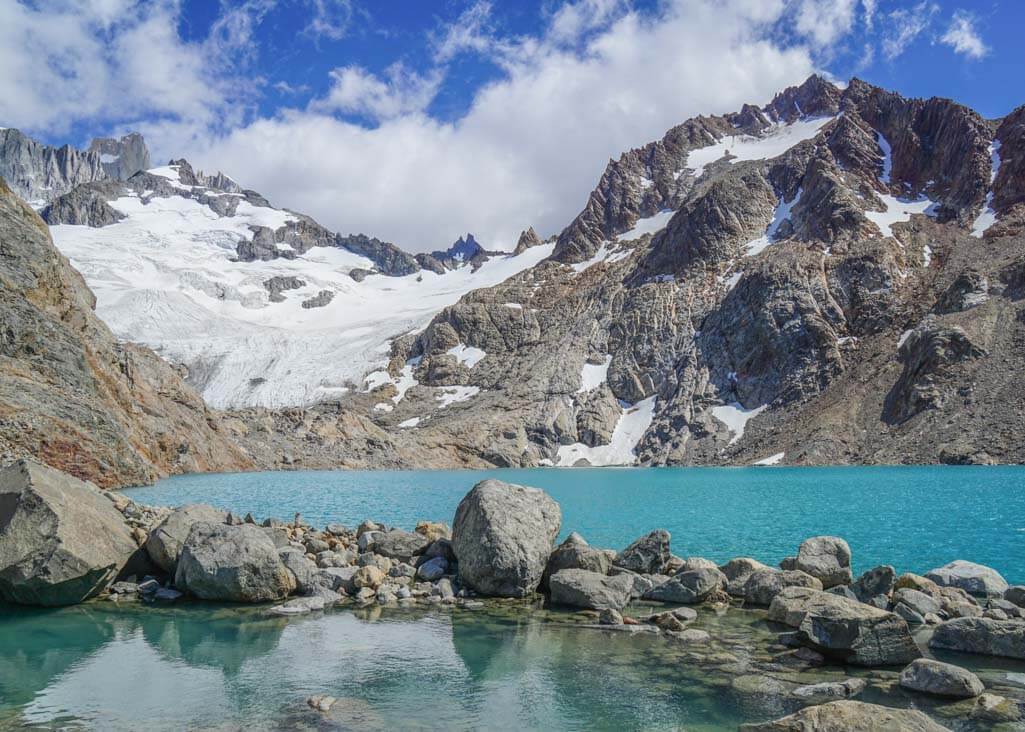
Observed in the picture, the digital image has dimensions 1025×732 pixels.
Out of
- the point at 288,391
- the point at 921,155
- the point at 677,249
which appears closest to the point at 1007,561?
the point at 677,249

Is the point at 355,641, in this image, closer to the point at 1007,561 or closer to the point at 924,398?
the point at 1007,561

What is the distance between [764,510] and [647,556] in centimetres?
2354

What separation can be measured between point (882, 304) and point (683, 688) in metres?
131

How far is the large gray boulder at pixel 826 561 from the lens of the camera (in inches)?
714

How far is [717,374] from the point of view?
139 metres

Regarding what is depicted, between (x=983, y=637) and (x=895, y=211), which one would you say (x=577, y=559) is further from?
(x=895, y=211)

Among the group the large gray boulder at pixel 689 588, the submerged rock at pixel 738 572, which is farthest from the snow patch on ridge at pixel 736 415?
the large gray boulder at pixel 689 588

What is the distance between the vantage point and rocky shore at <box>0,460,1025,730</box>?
12688 mm

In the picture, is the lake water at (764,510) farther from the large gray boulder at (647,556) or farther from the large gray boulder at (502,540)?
the large gray boulder at (502,540)

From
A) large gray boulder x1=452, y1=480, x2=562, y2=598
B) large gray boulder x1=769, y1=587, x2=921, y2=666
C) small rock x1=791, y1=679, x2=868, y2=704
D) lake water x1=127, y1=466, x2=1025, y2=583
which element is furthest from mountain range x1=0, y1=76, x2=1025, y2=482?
small rock x1=791, y1=679, x2=868, y2=704

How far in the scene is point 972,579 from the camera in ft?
59.4

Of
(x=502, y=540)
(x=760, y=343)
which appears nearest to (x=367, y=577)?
(x=502, y=540)

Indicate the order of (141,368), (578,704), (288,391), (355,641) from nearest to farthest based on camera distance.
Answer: (578,704) < (355,641) < (141,368) < (288,391)

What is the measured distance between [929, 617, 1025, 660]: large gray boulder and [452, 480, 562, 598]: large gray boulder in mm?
8805
